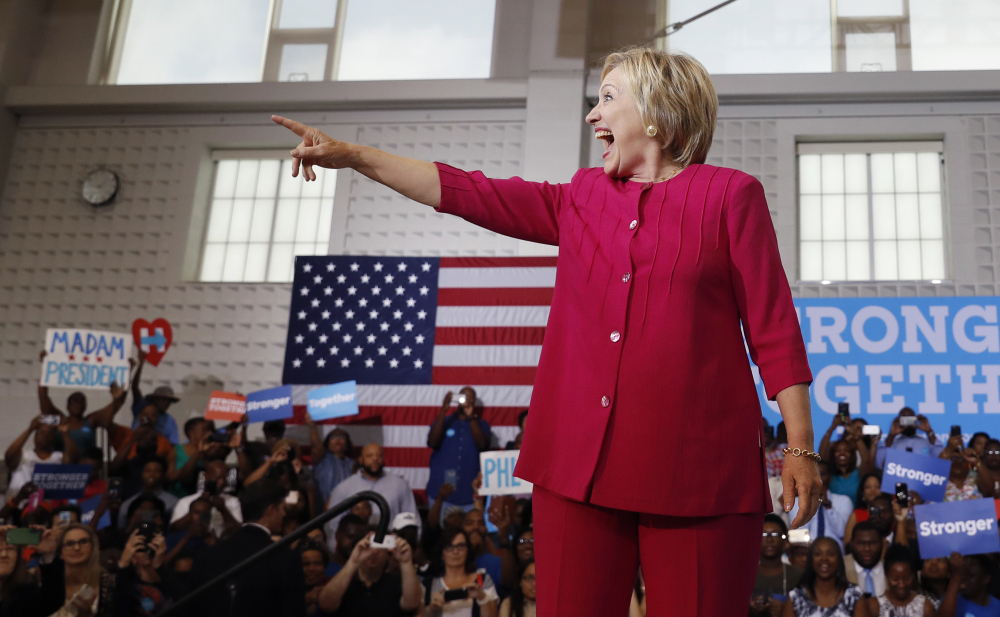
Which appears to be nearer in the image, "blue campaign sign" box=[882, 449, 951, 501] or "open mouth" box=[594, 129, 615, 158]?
"open mouth" box=[594, 129, 615, 158]

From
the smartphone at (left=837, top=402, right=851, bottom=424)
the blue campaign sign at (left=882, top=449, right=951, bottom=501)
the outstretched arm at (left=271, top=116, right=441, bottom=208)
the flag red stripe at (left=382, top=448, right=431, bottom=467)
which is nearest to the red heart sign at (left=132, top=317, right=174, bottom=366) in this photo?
the flag red stripe at (left=382, top=448, right=431, bottom=467)

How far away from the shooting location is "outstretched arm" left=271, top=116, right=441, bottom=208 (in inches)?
55.6

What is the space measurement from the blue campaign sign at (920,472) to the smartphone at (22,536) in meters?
5.08

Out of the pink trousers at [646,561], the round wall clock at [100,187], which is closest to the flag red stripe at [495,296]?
the round wall clock at [100,187]

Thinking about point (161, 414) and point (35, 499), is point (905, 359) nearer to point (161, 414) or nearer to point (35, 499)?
point (161, 414)

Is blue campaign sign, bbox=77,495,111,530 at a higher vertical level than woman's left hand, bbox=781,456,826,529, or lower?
lower

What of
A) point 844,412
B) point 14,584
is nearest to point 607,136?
point 14,584

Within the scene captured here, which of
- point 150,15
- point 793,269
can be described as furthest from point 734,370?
point 150,15

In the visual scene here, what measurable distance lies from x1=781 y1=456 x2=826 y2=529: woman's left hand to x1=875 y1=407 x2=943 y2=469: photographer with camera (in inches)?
212

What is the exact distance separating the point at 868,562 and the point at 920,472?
2.20 ft

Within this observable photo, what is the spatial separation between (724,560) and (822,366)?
5.72 m

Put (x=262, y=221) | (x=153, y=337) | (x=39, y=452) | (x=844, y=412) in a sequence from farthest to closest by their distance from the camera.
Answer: (x=262, y=221) → (x=153, y=337) → (x=39, y=452) → (x=844, y=412)

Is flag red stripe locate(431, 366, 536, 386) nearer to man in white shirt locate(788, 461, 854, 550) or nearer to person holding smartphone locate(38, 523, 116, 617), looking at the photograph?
man in white shirt locate(788, 461, 854, 550)

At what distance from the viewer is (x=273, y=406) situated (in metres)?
6.37
